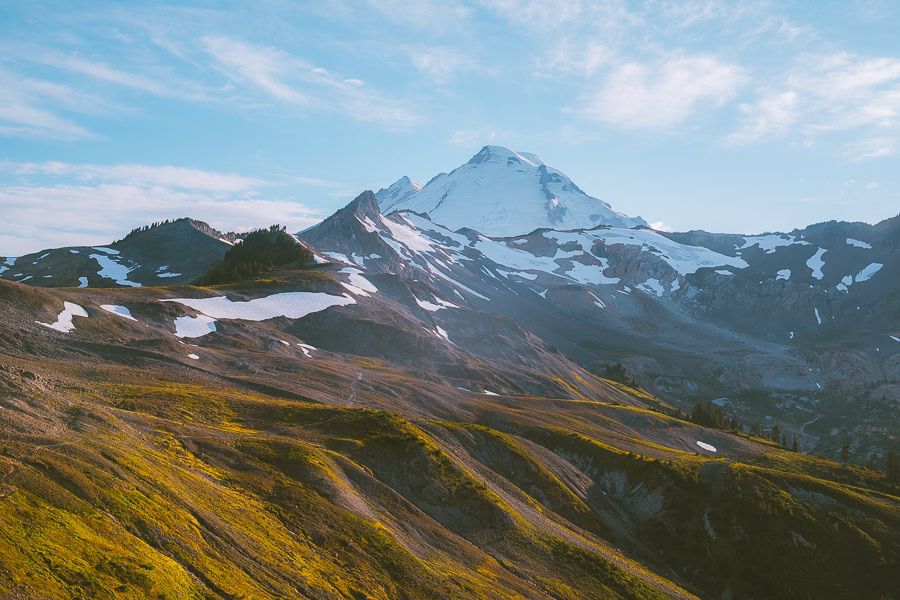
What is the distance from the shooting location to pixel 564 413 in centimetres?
11050

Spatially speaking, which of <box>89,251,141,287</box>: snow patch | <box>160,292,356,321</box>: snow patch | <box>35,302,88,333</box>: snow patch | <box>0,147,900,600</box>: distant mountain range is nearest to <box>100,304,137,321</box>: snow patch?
<box>0,147,900,600</box>: distant mountain range

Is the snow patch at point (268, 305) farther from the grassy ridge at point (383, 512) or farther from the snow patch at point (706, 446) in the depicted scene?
the snow patch at point (706, 446)

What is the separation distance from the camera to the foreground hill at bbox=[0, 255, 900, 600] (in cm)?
3047

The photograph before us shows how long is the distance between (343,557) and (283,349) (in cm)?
7347

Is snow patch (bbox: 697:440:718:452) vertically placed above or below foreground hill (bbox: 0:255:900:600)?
below

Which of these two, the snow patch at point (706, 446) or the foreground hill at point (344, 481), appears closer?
the foreground hill at point (344, 481)

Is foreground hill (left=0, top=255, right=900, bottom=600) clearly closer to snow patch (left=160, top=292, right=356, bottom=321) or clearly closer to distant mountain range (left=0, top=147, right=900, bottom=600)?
distant mountain range (left=0, top=147, right=900, bottom=600)

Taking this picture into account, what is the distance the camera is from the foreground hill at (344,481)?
3047cm

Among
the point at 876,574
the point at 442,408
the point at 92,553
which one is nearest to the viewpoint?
the point at 92,553

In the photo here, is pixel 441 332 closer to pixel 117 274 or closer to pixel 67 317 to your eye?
pixel 67 317

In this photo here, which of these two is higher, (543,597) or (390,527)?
(390,527)

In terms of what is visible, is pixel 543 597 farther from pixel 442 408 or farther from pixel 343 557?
pixel 442 408

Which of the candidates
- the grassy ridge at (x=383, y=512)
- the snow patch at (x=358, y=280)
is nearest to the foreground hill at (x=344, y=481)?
the grassy ridge at (x=383, y=512)

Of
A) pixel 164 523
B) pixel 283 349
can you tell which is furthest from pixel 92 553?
pixel 283 349
